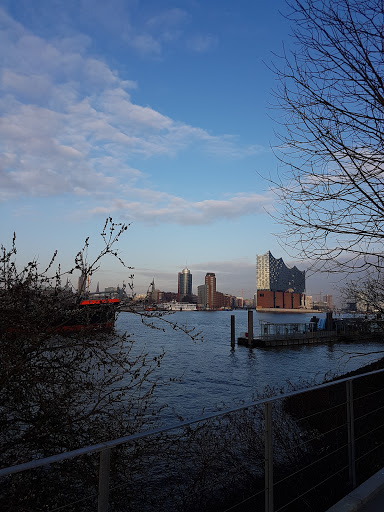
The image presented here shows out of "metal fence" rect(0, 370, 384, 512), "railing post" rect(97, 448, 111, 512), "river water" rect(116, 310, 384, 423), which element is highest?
"railing post" rect(97, 448, 111, 512)

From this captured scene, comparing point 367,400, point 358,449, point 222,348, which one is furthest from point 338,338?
point 358,449

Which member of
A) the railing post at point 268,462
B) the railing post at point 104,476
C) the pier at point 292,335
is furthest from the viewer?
the pier at point 292,335

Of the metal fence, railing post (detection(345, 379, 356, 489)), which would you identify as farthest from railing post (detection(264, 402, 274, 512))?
railing post (detection(345, 379, 356, 489))

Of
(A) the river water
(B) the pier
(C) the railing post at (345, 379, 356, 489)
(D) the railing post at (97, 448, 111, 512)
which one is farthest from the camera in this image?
(B) the pier

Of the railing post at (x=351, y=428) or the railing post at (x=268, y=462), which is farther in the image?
the railing post at (x=351, y=428)

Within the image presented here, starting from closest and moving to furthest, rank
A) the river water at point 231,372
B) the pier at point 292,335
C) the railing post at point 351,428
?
1. the railing post at point 351,428
2. the river water at point 231,372
3. the pier at point 292,335

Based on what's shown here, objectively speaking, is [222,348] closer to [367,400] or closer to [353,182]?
[367,400]

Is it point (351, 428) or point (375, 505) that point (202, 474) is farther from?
point (375, 505)

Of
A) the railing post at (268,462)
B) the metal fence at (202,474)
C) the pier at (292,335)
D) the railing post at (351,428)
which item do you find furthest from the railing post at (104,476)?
the pier at (292,335)

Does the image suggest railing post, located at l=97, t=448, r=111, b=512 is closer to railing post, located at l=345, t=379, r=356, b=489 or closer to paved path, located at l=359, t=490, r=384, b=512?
paved path, located at l=359, t=490, r=384, b=512

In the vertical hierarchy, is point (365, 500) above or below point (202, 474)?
above

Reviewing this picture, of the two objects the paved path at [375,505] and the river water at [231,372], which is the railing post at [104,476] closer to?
the paved path at [375,505]

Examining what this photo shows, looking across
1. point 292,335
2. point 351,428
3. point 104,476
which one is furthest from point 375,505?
point 292,335

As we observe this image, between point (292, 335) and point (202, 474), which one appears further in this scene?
point (292, 335)
